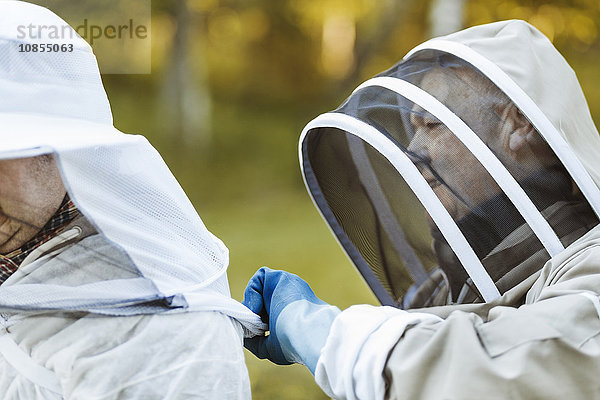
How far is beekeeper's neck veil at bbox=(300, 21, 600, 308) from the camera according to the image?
194 cm

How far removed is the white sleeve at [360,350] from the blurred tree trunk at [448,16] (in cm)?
633

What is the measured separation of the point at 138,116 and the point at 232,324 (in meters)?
11.6

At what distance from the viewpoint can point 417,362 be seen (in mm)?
1565

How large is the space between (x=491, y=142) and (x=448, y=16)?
19.4 feet

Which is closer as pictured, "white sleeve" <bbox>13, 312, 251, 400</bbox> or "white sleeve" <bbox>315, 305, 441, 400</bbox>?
"white sleeve" <bbox>13, 312, 251, 400</bbox>

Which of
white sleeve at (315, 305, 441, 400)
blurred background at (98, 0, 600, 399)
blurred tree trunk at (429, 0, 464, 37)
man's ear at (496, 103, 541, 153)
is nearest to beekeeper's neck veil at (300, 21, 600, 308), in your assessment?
man's ear at (496, 103, 541, 153)

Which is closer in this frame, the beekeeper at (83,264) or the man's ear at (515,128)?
the beekeeper at (83,264)

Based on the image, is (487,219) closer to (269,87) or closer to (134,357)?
(134,357)

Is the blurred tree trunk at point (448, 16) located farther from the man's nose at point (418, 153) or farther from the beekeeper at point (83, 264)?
the beekeeper at point (83, 264)

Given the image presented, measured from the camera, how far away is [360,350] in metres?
1.65

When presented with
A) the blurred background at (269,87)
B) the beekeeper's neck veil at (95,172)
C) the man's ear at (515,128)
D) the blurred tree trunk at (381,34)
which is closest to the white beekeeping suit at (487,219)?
the man's ear at (515,128)

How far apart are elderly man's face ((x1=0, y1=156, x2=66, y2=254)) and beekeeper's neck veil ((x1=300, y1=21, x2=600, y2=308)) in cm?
102

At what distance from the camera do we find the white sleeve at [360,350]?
1614mm

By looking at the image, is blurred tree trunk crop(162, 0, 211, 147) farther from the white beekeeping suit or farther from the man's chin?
the man's chin
